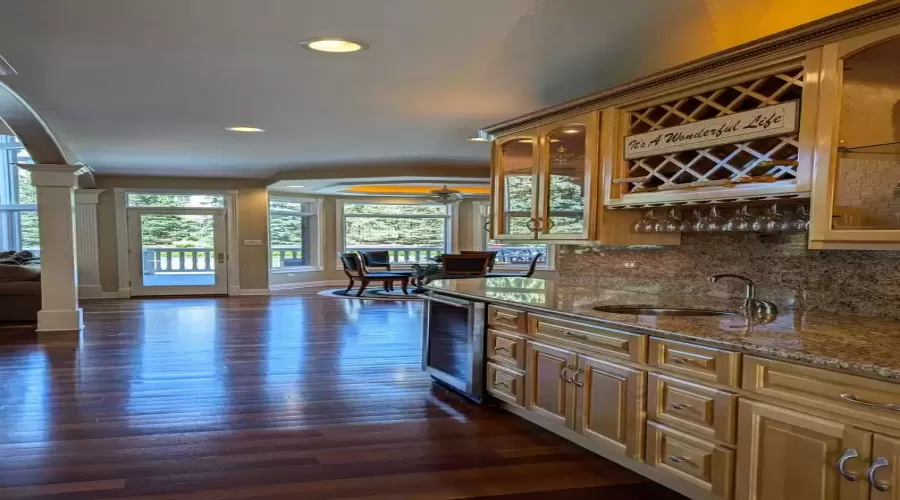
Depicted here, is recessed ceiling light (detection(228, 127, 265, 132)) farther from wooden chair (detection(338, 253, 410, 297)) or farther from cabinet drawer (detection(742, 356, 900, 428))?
wooden chair (detection(338, 253, 410, 297))

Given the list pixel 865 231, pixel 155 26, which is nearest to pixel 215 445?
pixel 155 26

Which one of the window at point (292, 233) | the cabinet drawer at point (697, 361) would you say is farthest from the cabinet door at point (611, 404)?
the window at point (292, 233)

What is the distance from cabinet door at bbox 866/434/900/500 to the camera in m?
1.67

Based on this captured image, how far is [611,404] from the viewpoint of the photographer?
2680mm

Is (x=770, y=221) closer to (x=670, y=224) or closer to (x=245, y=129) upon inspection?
(x=670, y=224)

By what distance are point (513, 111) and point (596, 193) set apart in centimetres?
146

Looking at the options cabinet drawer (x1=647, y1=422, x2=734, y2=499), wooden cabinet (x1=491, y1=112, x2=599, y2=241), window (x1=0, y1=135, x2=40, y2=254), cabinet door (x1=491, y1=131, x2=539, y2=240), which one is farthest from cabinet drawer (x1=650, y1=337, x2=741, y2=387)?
window (x1=0, y1=135, x2=40, y2=254)

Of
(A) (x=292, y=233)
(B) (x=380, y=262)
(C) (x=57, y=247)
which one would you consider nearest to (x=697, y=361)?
(C) (x=57, y=247)

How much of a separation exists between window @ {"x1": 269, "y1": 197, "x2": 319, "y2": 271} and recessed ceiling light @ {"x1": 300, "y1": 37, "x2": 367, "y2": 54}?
898 cm

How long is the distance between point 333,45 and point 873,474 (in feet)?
8.78

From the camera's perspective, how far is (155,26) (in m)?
2.62

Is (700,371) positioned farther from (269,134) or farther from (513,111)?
(269,134)

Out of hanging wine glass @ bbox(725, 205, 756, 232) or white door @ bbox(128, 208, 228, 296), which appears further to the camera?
white door @ bbox(128, 208, 228, 296)

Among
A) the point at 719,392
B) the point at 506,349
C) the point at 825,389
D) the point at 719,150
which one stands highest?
the point at 719,150
